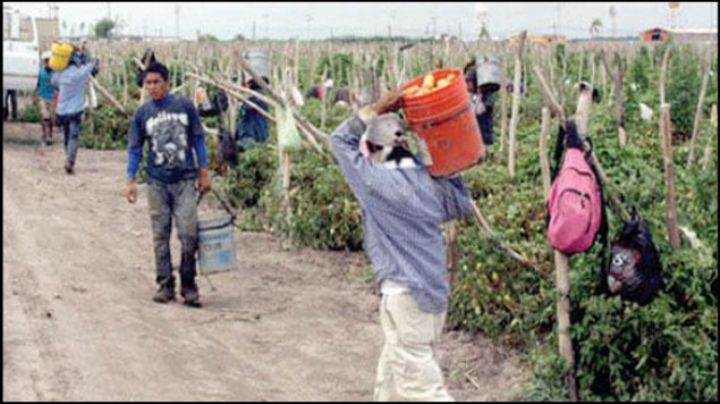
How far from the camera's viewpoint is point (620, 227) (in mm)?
6422

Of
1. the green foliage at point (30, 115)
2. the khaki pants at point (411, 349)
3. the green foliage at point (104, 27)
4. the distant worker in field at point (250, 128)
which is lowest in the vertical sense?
the khaki pants at point (411, 349)

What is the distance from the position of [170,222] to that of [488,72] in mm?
4766

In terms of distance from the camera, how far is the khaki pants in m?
5.61

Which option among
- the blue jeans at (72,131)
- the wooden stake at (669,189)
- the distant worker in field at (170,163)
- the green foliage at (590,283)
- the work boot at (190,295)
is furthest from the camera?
the blue jeans at (72,131)

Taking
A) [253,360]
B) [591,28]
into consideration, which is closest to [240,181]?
A: [253,360]

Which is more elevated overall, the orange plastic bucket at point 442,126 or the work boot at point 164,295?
the orange plastic bucket at point 442,126

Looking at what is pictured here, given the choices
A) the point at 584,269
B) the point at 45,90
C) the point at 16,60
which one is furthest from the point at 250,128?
the point at 584,269

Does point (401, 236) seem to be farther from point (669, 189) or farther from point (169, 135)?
point (169, 135)

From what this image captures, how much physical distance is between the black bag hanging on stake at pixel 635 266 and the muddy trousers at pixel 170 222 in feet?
10.6

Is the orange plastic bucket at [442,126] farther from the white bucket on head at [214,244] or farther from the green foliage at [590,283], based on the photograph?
the white bucket on head at [214,244]

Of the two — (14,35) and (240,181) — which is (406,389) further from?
(14,35)

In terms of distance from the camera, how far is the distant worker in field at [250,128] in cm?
1275

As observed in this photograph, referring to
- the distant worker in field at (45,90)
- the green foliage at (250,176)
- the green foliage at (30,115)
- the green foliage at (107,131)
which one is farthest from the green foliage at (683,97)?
the green foliage at (30,115)

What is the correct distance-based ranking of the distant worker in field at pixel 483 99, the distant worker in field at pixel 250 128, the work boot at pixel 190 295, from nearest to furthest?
1. the work boot at pixel 190 295
2. the distant worker in field at pixel 483 99
3. the distant worker in field at pixel 250 128
